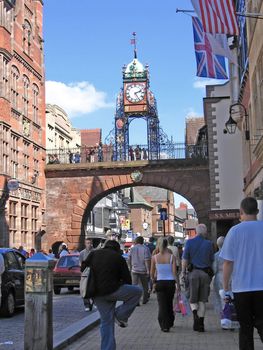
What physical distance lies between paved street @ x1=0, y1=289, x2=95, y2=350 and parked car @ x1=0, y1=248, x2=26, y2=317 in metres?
0.28

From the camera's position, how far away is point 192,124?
81.5 m

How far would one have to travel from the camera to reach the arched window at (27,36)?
35.8 m

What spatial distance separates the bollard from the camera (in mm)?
8250

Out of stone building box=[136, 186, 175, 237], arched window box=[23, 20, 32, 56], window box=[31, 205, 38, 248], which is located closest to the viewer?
arched window box=[23, 20, 32, 56]

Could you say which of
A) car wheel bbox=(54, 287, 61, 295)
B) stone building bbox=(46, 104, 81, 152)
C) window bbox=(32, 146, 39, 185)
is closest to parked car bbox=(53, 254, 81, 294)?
car wheel bbox=(54, 287, 61, 295)

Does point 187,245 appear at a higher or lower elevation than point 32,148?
lower

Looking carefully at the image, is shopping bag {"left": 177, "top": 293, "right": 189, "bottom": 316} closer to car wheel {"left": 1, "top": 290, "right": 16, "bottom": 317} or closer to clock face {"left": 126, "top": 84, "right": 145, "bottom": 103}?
car wheel {"left": 1, "top": 290, "right": 16, "bottom": 317}

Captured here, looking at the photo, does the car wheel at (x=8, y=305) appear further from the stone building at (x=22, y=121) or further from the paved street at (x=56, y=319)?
the stone building at (x=22, y=121)

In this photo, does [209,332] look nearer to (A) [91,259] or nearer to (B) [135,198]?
(A) [91,259]

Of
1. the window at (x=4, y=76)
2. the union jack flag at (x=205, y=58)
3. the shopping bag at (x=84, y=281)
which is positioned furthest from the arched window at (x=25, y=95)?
the shopping bag at (x=84, y=281)

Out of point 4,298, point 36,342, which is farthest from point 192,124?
point 36,342

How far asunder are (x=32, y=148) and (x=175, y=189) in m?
9.39

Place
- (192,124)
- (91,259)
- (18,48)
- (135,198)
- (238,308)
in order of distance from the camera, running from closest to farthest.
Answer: (238,308), (91,259), (18,48), (192,124), (135,198)

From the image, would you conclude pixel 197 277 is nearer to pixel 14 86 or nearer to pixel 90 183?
pixel 14 86
